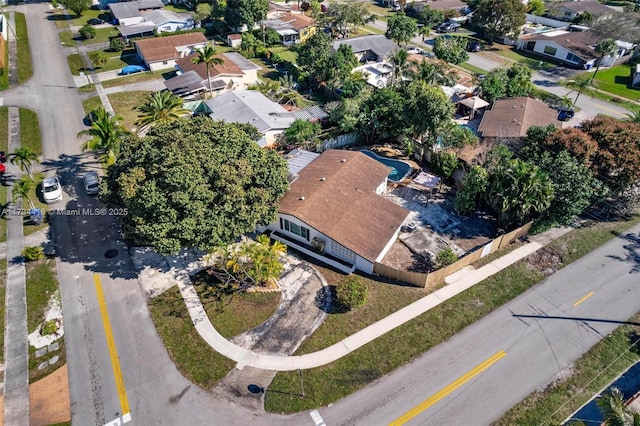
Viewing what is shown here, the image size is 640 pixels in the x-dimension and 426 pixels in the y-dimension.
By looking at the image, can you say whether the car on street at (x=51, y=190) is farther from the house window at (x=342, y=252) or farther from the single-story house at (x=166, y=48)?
the single-story house at (x=166, y=48)

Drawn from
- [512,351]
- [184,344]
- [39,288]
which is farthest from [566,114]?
[39,288]

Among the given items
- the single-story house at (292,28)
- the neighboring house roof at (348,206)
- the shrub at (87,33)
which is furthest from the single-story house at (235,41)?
the neighboring house roof at (348,206)

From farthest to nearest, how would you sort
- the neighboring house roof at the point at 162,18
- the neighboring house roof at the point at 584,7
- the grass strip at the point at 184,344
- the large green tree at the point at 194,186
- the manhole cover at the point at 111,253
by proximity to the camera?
1. the neighboring house roof at the point at 584,7
2. the neighboring house roof at the point at 162,18
3. the manhole cover at the point at 111,253
4. the large green tree at the point at 194,186
5. the grass strip at the point at 184,344

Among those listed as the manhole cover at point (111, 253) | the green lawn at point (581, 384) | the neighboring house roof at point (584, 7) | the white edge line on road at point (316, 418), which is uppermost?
the neighboring house roof at point (584, 7)

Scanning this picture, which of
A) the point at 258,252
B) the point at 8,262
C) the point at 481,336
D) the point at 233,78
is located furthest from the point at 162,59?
the point at 481,336

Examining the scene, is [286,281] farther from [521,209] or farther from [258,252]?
[521,209]

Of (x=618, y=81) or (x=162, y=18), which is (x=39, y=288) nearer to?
(x=162, y=18)
